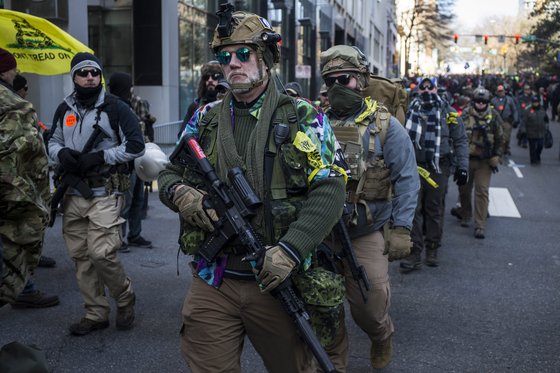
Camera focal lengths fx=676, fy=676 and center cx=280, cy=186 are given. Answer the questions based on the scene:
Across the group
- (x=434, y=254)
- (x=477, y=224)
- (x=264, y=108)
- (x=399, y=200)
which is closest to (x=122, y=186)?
(x=399, y=200)

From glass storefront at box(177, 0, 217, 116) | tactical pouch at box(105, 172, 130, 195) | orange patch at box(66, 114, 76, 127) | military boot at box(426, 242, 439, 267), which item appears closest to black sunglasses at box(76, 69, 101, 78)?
orange patch at box(66, 114, 76, 127)

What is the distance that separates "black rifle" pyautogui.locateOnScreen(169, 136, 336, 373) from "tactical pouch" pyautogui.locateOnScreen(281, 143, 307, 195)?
0.52ft

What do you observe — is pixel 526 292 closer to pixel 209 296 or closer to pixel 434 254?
pixel 434 254

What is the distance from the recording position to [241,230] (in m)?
2.70

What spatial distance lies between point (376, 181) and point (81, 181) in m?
2.08

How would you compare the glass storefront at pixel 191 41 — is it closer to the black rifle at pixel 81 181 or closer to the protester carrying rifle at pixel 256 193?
the black rifle at pixel 81 181

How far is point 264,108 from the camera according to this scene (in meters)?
2.83

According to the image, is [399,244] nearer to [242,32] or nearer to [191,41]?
[242,32]

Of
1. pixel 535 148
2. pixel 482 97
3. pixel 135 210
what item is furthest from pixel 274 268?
pixel 535 148

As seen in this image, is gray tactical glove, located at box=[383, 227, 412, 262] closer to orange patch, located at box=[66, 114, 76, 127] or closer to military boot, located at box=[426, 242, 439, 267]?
orange patch, located at box=[66, 114, 76, 127]

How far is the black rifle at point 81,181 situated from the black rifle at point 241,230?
2.13 m

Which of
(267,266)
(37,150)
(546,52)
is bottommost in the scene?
(267,266)

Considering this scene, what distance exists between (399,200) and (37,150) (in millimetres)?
2081

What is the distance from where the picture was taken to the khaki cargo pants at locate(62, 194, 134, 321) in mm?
4723
